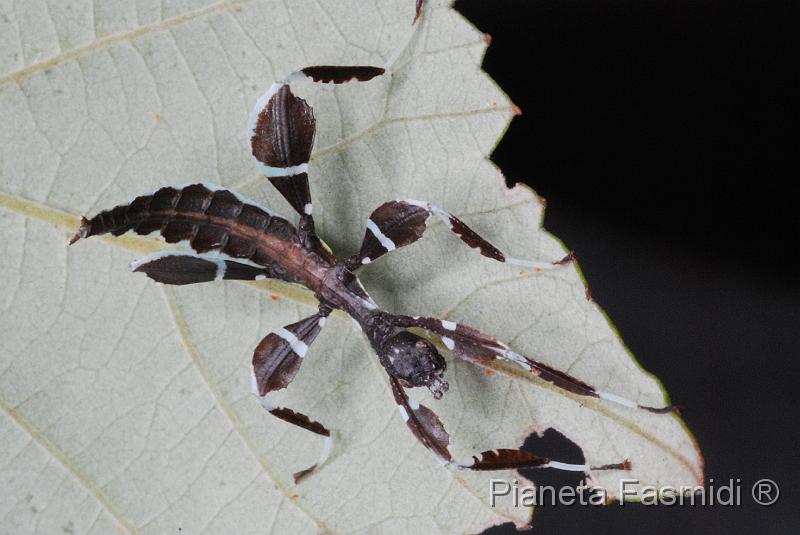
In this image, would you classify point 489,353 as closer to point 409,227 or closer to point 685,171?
point 409,227

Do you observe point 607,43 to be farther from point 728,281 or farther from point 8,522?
point 8,522

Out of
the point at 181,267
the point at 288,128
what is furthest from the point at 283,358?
the point at 288,128

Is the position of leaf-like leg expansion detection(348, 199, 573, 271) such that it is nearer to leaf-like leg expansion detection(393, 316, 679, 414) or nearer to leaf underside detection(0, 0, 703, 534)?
leaf underside detection(0, 0, 703, 534)

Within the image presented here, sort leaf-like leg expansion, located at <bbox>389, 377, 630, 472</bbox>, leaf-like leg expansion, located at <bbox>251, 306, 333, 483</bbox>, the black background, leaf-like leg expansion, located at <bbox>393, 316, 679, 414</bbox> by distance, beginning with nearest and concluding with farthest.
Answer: leaf-like leg expansion, located at <bbox>393, 316, 679, 414</bbox> → leaf-like leg expansion, located at <bbox>389, 377, 630, 472</bbox> → leaf-like leg expansion, located at <bbox>251, 306, 333, 483</bbox> → the black background

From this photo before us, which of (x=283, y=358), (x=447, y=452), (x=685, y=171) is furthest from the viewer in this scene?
(x=685, y=171)

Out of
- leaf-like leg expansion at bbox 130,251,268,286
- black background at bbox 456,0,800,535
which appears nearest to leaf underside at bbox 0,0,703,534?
leaf-like leg expansion at bbox 130,251,268,286
